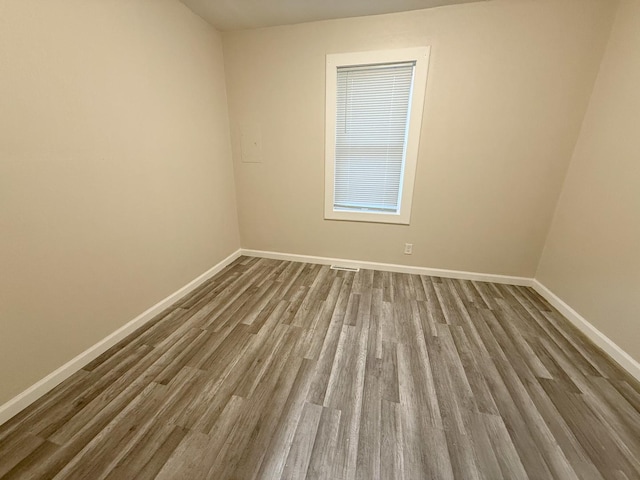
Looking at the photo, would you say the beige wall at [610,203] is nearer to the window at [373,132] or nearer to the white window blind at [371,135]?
the window at [373,132]

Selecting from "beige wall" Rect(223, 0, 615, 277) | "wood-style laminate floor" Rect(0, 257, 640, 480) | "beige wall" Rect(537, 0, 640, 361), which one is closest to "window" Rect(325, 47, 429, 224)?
"beige wall" Rect(223, 0, 615, 277)

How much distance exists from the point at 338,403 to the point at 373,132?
8.03ft

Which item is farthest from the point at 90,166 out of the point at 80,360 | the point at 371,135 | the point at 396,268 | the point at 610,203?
the point at 610,203

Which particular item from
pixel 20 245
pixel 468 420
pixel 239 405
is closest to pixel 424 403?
pixel 468 420

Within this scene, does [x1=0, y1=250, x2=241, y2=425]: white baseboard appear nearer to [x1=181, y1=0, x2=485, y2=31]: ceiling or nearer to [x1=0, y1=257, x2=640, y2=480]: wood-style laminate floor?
[x1=0, y1=257, x2=640, y2=480]: wood-style laminate floor

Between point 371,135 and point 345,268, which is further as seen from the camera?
point 345,268

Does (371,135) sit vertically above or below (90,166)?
above

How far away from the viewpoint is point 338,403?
137 cm

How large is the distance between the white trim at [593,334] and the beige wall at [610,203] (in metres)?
0.03

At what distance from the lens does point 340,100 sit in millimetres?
2582

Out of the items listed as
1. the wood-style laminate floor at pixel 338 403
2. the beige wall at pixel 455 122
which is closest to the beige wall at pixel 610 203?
the beige wall at pixel 455 122

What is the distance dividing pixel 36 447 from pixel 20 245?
977 millimetres

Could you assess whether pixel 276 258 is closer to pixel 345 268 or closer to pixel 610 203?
pixel 345 268

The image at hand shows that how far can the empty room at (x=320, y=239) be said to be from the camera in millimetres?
1209
